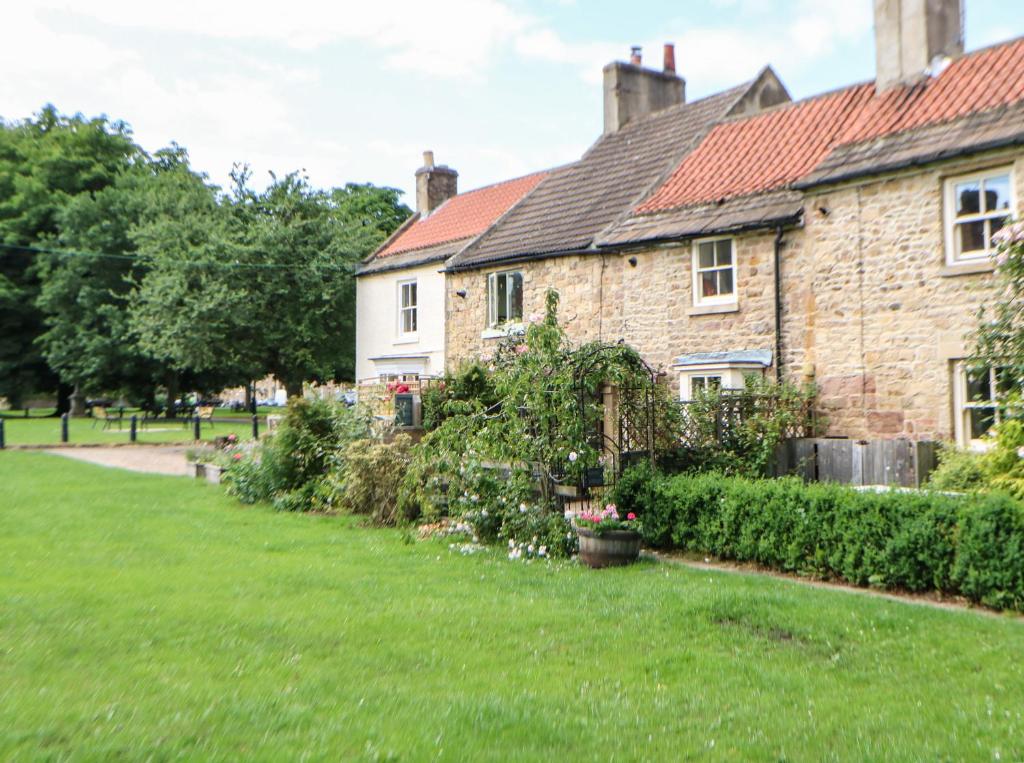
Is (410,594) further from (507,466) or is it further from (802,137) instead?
(802,137)

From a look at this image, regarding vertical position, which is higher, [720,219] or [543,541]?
[720,219]

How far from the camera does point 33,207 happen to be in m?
48.1

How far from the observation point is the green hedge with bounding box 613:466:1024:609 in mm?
8203

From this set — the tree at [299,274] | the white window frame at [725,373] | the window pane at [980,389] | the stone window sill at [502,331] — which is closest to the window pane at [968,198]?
the window pane at [980,389]

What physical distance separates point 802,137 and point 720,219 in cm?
280

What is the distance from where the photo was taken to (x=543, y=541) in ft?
37.2

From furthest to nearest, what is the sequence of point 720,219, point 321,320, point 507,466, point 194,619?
point 321,320 → point 720,219 → point 507,466 → point 194,619

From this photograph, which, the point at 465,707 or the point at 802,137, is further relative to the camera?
the point at 802,137

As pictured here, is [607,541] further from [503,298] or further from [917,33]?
[503,298]

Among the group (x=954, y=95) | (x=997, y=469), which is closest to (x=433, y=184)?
(x=954, y=95)

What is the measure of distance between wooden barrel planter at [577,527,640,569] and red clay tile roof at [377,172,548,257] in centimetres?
1791

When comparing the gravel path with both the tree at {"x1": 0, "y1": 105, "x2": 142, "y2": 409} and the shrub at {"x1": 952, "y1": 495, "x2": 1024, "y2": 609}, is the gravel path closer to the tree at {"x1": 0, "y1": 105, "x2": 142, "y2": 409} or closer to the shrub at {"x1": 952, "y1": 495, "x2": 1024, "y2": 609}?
the shrub at {"x1": 952, "y1": 495, "x2": 1024, "y2": 609}

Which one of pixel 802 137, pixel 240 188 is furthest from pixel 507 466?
pixel 240 188

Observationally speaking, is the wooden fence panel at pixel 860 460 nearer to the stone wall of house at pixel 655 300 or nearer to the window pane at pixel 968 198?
the stone wall of house at pixel 655 300
